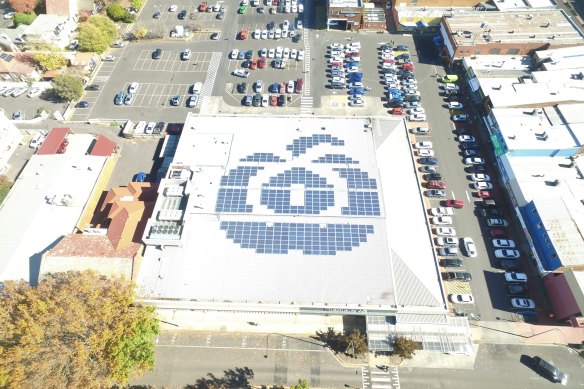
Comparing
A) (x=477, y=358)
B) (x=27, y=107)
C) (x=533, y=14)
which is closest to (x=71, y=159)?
(x=27, y=107)

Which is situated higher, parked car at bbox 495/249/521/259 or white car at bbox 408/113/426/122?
white car at bbox 408/113/426/122

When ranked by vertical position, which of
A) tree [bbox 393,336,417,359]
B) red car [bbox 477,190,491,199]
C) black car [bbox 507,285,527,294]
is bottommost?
tree [bbox 393,336,417,359]

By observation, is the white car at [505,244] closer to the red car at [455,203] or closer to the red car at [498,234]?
the red car at [498,234]

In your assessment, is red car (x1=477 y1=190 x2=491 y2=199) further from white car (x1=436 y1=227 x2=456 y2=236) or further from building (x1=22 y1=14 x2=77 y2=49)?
building (x1=22 y1=14 x2=77 y2=49)

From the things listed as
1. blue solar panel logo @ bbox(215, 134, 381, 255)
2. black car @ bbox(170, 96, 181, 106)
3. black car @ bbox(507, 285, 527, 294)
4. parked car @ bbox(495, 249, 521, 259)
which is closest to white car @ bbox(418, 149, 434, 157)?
blue solar panel logo @ bbox(215, 134, 381, 255)

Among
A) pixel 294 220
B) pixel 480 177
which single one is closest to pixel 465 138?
pixel 480 177

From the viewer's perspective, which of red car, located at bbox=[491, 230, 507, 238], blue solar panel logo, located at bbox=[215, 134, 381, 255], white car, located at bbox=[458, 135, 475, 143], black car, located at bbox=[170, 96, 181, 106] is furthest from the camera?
black car, located at bbox=[170, 96, 181, 106]

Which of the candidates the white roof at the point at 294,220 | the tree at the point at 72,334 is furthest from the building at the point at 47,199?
the white roof at the point at 294,220
